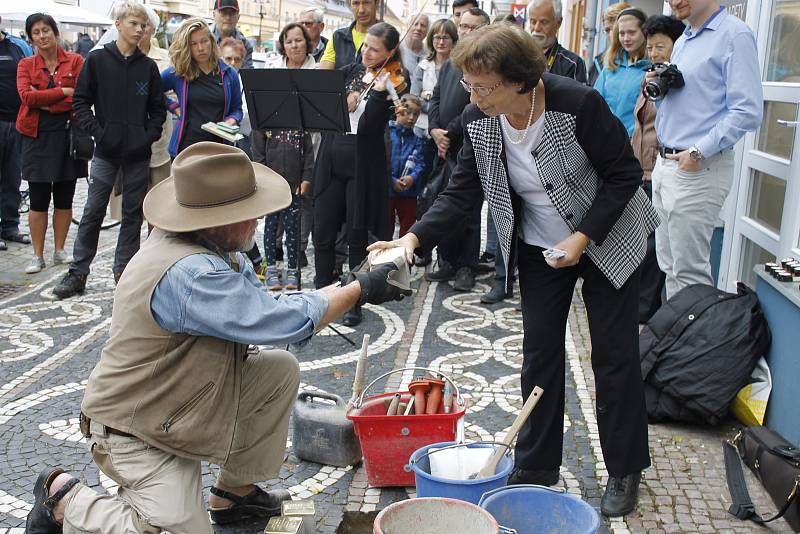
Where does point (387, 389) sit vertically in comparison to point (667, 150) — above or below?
below

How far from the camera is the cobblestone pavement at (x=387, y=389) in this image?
3.96 meters

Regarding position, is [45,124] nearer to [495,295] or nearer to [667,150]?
[495,295]

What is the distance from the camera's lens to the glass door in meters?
5.07

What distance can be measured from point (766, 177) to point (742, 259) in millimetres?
589

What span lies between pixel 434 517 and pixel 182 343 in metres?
1.08

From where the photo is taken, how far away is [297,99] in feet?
Answer: 20.9

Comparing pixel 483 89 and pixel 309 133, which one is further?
pixel 309 133

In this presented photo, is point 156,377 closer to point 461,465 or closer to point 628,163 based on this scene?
point 461,465

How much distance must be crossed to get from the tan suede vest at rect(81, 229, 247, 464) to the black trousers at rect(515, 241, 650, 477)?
4.53 feet

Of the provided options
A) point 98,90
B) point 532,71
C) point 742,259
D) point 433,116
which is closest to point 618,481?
point 532,71

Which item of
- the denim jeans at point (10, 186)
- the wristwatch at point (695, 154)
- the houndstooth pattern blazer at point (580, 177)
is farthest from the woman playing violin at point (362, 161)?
the denim jeans at point (10, 186)

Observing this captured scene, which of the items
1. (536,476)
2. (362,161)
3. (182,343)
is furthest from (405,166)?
(182,343)

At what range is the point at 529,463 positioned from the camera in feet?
13.1

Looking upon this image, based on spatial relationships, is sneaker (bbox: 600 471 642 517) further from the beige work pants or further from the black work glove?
the beige work pants
